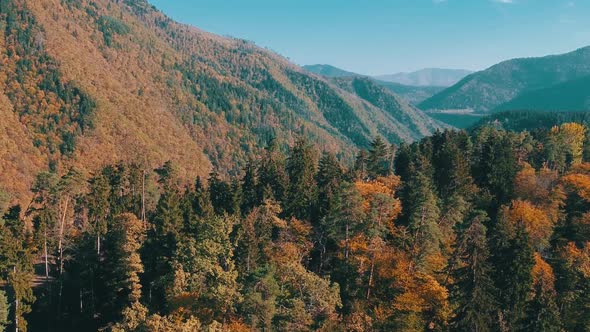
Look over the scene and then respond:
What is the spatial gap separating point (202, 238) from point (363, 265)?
2262 cm

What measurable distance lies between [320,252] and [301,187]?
18.4m

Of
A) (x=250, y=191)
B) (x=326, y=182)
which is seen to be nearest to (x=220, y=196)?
(x=250, y=191)

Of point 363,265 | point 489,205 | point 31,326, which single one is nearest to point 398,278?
point 363,265

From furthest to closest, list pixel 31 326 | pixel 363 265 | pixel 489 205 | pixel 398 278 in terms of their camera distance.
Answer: pixel 489 205
pixel 31 326
pixel 363 265
pixel 398 278

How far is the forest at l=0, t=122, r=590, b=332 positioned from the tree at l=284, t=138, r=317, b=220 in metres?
0.31

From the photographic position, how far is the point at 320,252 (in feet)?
241

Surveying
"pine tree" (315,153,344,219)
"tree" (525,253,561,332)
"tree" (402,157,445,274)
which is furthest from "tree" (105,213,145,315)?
"tree" (525,253,561,332)

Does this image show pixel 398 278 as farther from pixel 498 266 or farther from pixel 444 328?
pixel 498 266

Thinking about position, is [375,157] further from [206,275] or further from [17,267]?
[17,267]

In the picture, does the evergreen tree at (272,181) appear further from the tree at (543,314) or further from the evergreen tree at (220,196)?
the tree at (543,314)

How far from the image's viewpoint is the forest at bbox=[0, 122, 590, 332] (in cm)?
5075

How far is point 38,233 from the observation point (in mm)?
77938

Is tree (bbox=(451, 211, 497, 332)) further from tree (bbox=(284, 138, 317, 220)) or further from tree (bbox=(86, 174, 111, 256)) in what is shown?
tree (bbox=(86, 174, 111, 256))

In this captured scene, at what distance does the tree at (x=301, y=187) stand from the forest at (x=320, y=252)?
0.31 metres
